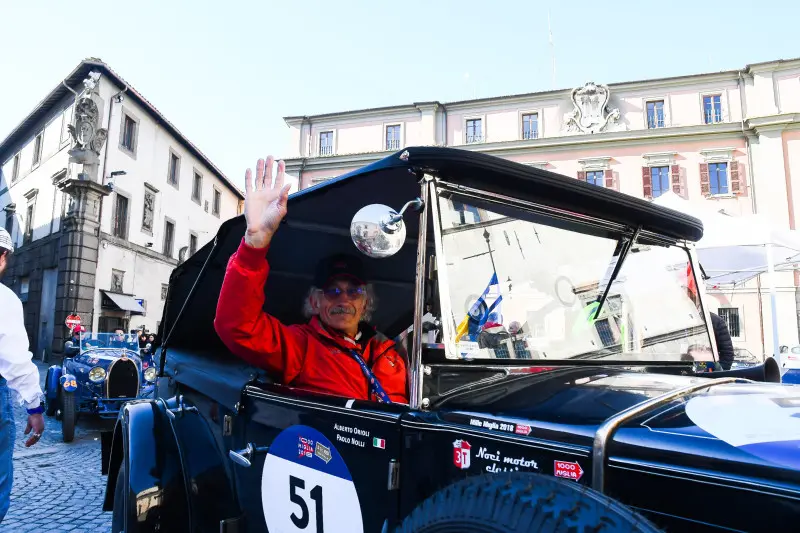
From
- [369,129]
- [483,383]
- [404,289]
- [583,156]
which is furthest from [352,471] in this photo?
[369,129]

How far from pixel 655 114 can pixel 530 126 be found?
20.4 feet

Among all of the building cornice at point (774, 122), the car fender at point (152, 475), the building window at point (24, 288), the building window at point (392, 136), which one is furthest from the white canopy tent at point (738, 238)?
the building window at point (24, 288)

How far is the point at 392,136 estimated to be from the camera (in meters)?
30.8

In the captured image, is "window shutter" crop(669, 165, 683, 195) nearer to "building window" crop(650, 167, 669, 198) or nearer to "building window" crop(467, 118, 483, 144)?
"building window" crop(650, 167, 669, 198)

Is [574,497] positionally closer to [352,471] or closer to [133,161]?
[352,471]

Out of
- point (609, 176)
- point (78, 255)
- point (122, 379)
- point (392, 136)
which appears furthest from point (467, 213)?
point (392, 136)

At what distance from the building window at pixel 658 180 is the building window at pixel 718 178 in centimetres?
191

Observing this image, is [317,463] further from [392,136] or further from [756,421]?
[392,136]

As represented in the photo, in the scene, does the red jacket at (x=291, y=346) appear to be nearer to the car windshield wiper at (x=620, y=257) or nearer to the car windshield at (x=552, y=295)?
the car windshield at (x=552, y=295)

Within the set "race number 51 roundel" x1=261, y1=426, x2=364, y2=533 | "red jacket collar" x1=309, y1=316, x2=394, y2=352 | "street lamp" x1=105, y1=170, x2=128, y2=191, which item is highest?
"street lamp" x1=105, y1=170, x2=128, y2=191

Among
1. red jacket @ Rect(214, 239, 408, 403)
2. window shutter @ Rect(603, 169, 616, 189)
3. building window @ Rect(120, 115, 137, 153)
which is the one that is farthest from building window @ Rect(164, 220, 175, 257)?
red jacket @ Rect(214, 239, 408, 403)

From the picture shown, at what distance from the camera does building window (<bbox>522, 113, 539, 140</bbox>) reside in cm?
2878

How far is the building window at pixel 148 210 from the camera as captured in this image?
2320 cm

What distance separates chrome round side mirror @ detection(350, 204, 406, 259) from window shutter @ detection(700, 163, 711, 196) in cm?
2867
